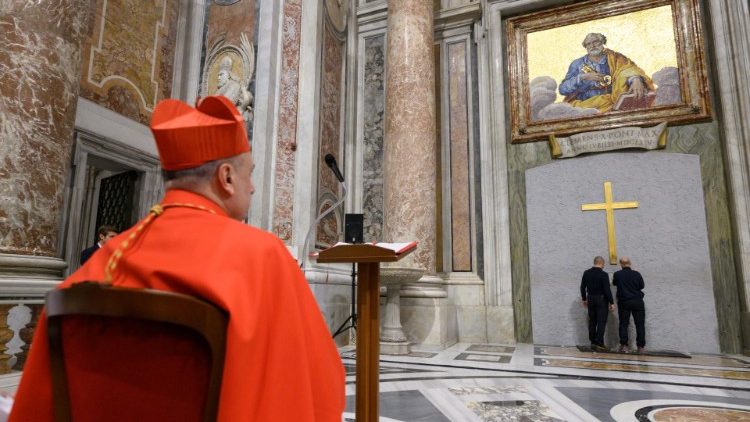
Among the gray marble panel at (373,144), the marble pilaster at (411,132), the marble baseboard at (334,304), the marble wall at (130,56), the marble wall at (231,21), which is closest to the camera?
the marble wall at (130,56)

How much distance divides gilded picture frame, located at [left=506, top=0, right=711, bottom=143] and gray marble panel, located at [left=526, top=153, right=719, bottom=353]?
0.71m

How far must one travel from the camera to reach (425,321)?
21.6 feet

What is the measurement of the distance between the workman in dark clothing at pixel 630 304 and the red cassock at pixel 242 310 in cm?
650

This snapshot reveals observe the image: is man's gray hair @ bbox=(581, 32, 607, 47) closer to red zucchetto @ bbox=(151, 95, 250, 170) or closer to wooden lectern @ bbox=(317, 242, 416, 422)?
wooden lectern @ bbox=(317, 242, 416, 422)

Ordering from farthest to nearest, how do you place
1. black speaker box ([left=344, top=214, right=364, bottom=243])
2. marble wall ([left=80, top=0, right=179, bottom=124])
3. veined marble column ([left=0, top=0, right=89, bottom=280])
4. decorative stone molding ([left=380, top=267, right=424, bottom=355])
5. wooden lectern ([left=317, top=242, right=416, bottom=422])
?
1. marble wall ([left=80, top=0, right=179, bottom=124])
2. decorative stone molding ([left=380, top=267, right=424, bottom=355])
3. black speaker box ([left=344, top=214, right=364, bottom=243])
4. veined marble column ([left=0, top=0, right=89, bottom=280])
5. wooden lectern ([left=317, top=242, right=416, bottom=422])

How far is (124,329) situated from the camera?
85 centimetres

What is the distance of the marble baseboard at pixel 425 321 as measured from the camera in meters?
6.55

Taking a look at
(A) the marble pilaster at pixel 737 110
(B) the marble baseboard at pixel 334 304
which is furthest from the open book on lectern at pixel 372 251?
(A) the marble pilaster at pixel 737 110

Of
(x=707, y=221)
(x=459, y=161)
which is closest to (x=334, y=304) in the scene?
(x=459, y=161)

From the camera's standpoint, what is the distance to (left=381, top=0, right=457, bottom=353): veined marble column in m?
6.64

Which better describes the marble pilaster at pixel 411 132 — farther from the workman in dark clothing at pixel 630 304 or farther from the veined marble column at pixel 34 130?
the veined marble column at pixel 34 130

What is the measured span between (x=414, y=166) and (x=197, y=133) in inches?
229

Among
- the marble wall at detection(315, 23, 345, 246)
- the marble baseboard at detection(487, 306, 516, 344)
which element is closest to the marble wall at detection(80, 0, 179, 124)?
the marble wall at detection(315, 23, 345, 246)

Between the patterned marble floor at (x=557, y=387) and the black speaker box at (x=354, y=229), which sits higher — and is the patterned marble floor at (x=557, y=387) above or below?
below
